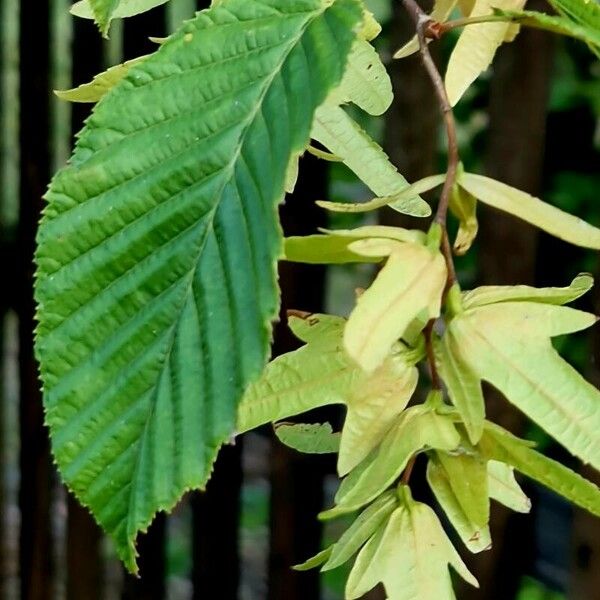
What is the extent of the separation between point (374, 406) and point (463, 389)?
0.11 feet

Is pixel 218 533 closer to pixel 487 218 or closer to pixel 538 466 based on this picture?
pixel 487 218

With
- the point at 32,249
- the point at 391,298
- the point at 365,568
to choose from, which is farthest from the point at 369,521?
the point at 32,249

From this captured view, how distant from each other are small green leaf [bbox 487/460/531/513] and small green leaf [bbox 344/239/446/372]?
0.10 m

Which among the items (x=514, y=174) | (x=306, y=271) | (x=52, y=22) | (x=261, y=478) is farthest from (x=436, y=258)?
(x=261, y=478)

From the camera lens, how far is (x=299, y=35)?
1.30 feet

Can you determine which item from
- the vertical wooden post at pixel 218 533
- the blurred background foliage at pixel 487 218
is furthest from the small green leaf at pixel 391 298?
the vertical wooden post at pixel 218 533

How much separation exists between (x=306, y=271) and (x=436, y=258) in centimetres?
93

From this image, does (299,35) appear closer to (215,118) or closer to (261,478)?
(215,118)

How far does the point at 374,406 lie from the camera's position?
1.28ft

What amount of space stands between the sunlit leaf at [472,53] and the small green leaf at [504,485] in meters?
0.15

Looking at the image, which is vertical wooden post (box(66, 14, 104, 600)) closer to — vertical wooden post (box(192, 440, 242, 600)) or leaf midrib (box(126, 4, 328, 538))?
vertical wooden post (box(192, 440, 242, 600))

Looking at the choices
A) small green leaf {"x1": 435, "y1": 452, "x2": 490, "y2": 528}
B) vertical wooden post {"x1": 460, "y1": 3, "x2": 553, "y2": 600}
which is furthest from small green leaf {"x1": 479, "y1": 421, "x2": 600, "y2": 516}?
vertical wooden post {"x1": 460, "y1": 3, "x2": 553, "y2": 600}

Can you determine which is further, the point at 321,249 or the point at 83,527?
the point at 83,527

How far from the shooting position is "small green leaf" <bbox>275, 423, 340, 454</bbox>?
444 mm
